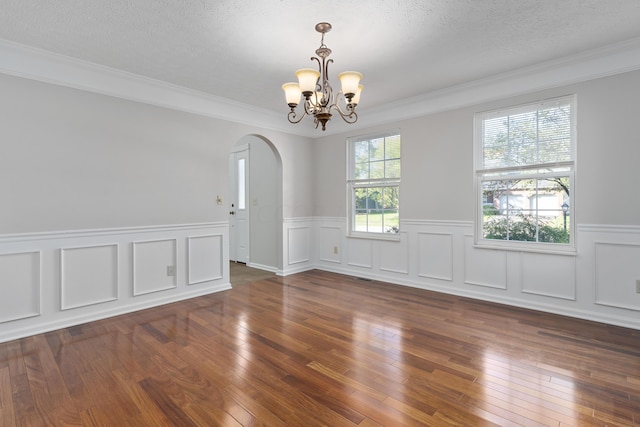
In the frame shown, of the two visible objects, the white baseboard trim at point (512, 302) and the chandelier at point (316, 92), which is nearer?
the chandelier at point (316, 92)

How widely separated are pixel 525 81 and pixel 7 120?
16.5ft

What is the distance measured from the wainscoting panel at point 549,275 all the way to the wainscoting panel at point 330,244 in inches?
103

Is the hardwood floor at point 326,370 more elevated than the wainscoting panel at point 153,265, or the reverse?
the wainscoting panel at point 153,265

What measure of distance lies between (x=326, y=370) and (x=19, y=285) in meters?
2.86

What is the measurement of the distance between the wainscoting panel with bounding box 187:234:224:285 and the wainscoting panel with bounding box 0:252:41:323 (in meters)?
1.47

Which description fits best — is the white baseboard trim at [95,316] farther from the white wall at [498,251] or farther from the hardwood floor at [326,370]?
the white wall at [498,251]

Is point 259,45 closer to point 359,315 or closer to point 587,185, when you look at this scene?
point 359,315

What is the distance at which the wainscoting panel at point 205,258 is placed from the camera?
414 cm

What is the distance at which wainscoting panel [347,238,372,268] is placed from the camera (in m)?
5.02

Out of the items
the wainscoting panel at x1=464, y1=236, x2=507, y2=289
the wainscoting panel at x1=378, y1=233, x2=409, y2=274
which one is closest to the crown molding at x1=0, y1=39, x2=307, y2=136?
the wainscoting panel at x1=378, y1=233, x2=409, y2=274

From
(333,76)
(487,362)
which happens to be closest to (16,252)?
(333,76)

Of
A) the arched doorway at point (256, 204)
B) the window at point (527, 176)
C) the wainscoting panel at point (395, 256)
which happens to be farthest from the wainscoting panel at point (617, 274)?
the arched doorway at point (256, 204)

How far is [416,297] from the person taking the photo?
13.2ft

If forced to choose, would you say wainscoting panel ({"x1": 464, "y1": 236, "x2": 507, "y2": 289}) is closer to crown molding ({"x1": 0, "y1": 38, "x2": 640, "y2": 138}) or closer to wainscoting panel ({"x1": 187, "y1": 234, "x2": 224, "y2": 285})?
crown molding ({"x1": 0, "y1": 38, "x2": 640, "y2": 138})
